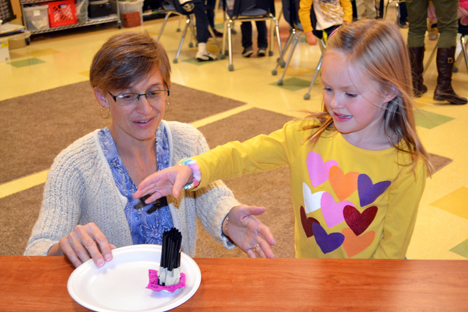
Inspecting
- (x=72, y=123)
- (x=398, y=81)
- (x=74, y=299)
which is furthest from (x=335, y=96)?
(x=72, y=123)

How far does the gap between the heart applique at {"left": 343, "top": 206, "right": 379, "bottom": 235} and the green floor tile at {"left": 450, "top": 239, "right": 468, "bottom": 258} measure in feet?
3.40

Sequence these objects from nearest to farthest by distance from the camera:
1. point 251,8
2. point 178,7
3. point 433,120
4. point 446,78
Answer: point 433,120 < point 446,78 < point 251,8 < point 178,7

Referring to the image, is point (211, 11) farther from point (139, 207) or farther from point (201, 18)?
point (139, 207)

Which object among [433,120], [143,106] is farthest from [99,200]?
[433,120]

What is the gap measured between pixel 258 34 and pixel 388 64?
4.10m

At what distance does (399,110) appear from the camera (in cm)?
121

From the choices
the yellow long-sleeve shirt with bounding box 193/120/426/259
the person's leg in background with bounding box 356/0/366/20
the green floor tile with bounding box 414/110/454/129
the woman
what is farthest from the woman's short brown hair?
the person's leg in background with bounding box 356/0/366/20

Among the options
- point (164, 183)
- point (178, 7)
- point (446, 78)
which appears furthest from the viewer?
point (178, 7)

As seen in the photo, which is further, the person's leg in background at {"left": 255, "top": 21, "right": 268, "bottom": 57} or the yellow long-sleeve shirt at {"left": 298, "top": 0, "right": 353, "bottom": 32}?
the person's leg in background at {"left": 255, "top": 21, "right": 268, "bottom": 57}

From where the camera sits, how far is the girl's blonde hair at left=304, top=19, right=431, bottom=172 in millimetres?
1145

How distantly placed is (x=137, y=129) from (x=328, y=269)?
2.15 feet

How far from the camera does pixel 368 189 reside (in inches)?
47.3

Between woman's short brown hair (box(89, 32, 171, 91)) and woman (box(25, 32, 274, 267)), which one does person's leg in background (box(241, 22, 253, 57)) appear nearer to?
woman (box(25, 32, 274, 267))

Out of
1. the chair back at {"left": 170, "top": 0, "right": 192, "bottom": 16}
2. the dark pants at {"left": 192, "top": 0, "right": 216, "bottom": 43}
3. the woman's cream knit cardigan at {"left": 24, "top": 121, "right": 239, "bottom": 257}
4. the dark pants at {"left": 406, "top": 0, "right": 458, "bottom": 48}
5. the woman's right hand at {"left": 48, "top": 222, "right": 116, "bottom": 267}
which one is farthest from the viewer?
the dark pants at {"left": 192, "top": 0, "right": 216, "bottom": 43}
